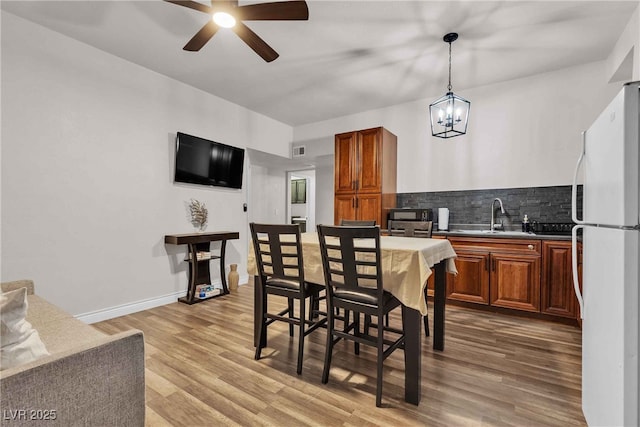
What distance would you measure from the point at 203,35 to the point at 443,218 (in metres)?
3.45

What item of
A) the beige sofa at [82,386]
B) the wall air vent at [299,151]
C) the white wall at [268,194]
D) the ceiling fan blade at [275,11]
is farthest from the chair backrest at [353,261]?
the white wall at [268,194]

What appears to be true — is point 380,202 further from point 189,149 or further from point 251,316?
point 189,149

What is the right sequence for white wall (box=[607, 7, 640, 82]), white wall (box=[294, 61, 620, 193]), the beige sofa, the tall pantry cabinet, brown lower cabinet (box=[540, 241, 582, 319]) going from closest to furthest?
the beige sofa, white wall (box=[607, 7, 640, 82]), brown lower cabinet (box=[540, 241, 582, 319]), white wall (box=[294, 61, 620, 193]), the tall pantry cabinet

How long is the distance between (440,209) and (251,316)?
2830mm

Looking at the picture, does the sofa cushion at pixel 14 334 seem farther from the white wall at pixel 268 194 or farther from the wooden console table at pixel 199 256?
the white wall at pixel 268 194

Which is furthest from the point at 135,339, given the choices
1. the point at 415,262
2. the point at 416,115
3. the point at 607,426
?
the point at 416,115

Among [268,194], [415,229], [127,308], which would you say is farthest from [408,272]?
[268,194]

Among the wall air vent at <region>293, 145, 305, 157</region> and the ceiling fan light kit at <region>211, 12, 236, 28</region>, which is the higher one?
the ceiling fan light kit at <region>211, 12, 236, 28</region>

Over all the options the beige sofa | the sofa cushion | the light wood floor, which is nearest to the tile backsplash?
the light wood floor

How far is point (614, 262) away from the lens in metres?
1.19

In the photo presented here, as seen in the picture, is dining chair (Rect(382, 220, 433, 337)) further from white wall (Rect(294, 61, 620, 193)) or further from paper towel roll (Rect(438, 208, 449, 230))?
white wall (Rect(294, 61, 620, 193))

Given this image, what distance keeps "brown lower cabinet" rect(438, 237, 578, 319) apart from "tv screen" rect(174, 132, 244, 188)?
10.6ft

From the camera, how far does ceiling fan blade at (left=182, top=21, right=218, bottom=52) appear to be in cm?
219

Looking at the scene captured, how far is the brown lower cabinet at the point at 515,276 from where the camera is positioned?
2.97 meters
